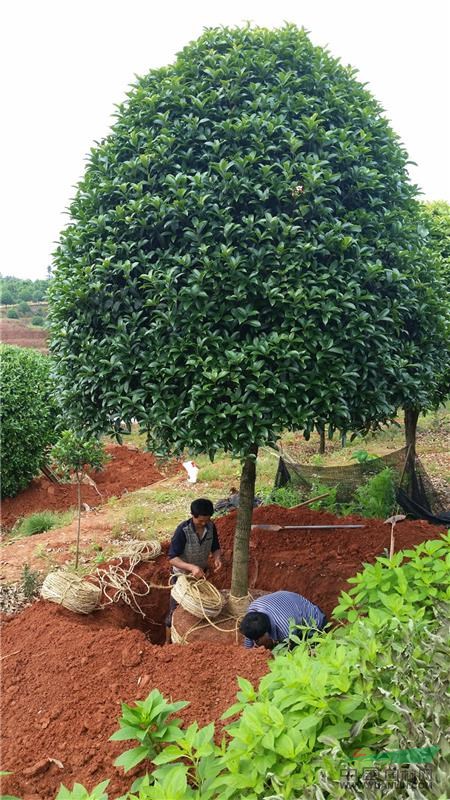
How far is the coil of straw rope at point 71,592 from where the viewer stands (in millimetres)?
5332

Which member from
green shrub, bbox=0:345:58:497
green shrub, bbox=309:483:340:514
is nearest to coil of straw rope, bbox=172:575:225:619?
green shrub, bbox=309:483:340:514

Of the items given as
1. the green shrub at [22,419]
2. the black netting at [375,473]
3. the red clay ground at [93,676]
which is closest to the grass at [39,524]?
the green shrub at [22,419]

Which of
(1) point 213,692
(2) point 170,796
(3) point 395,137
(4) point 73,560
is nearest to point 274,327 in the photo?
(3) point 395,137

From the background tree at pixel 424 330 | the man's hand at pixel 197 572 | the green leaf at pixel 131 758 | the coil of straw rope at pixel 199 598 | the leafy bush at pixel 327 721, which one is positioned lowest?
the coil of straw rope at pixel 199 598

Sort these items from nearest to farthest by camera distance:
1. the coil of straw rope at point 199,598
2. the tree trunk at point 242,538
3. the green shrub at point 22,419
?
the coil of straw rope at point 199,598, the tree trunk at point 242,538, the green shrub at point 22,419

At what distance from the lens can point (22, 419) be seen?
1170 centimetres

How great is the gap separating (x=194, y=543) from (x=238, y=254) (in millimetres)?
2818

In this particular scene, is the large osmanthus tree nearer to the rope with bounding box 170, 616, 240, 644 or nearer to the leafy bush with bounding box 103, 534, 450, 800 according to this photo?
the rope with bounding box 170, 616, 240, 644

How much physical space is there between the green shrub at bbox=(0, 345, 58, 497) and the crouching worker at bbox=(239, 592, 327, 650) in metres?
7.81

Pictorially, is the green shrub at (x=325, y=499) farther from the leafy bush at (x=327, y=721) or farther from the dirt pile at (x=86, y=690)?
the leafy bush at (x=327, y=721)

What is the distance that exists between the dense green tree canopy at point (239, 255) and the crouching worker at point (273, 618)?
4.44 ft

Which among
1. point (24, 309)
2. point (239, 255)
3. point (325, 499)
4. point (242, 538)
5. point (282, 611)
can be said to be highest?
point (24, 309)

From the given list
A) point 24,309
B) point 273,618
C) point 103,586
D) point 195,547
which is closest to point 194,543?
point 195,547

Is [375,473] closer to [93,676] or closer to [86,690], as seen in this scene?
[93,676]
